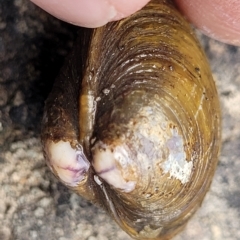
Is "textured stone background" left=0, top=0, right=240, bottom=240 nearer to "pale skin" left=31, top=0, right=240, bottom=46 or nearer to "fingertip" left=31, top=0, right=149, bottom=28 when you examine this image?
"pale skin" left=31, top=0, right=240, bottom=46

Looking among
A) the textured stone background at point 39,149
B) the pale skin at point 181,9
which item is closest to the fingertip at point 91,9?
the pale skin at point 181,9

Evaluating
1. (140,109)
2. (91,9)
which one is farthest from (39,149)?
(91,9)

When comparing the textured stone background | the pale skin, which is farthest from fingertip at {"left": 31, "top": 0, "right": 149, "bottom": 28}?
the textured stone background

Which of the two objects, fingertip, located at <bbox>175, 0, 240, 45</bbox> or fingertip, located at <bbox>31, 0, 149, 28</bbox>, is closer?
fingertip, located at <bbox>31, 0, 149, 28</bbox>

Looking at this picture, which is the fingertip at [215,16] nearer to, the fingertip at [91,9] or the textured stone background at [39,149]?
the textured stone background at [39,149]

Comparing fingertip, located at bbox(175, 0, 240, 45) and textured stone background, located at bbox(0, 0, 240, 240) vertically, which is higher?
fingertip, located at bbox(175, 0, 240, 45)
